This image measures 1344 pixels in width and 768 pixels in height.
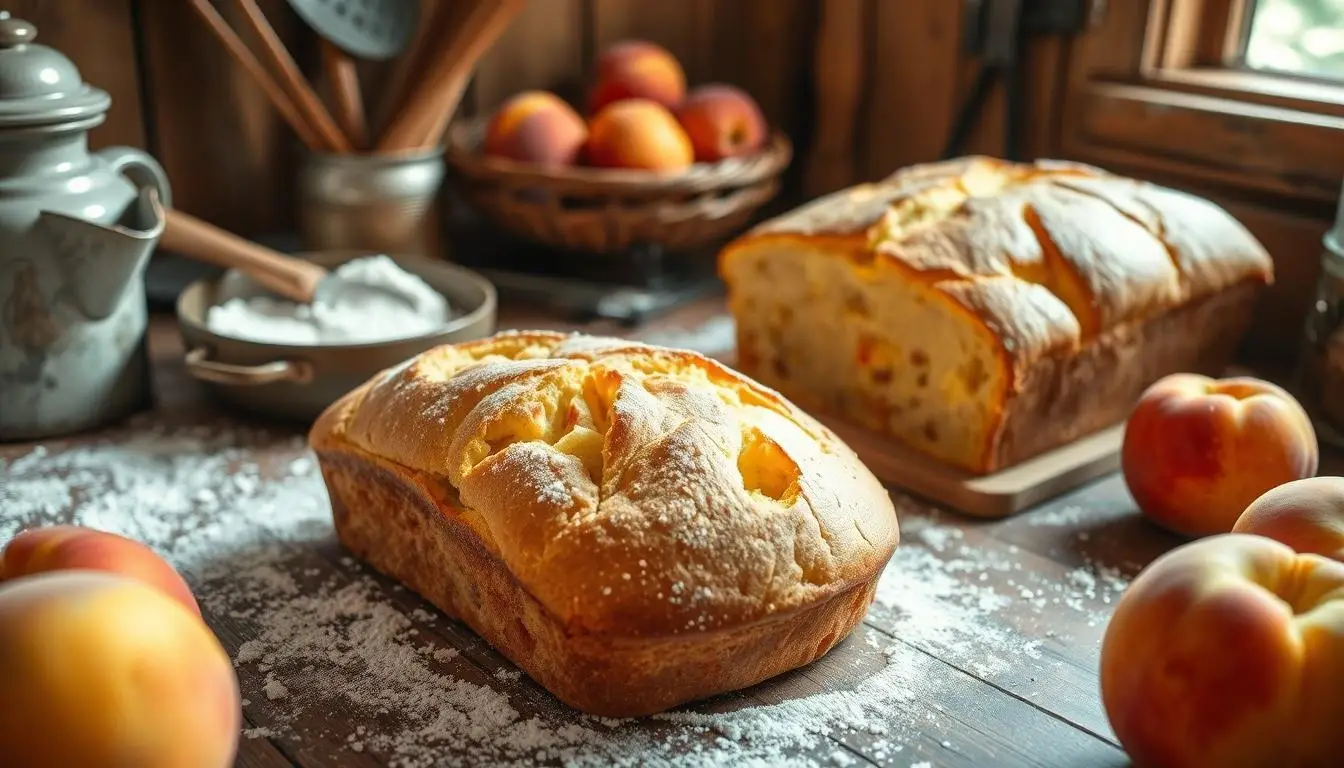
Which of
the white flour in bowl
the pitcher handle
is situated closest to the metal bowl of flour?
the white flour in bowl

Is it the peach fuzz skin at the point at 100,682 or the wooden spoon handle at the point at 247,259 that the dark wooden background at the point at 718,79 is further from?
the peach fuzz skin at the point at 100,682

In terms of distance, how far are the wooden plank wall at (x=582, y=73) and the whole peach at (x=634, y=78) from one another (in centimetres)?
19

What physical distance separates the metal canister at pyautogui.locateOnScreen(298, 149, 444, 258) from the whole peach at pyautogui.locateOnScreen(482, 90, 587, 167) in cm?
10

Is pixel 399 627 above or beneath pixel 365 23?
beneath

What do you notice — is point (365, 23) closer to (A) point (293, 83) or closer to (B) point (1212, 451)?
(A) point (293, 83)

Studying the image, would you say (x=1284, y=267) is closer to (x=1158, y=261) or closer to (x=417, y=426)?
(x=1158, y=261)

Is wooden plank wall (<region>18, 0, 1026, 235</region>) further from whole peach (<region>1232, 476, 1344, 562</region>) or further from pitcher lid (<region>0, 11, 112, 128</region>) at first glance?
whole peach (<region>1232, 476, 1344, 562</region>)

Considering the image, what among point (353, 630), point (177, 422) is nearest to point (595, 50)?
point (177, 422)

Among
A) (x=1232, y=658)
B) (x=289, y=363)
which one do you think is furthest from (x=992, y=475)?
(x=289, y=363)

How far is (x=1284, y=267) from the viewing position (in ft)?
5.45

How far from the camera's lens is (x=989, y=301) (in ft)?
4.23

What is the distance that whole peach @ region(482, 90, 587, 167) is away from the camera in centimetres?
176

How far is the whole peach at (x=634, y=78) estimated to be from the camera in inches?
74.2

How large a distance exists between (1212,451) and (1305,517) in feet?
1.00
